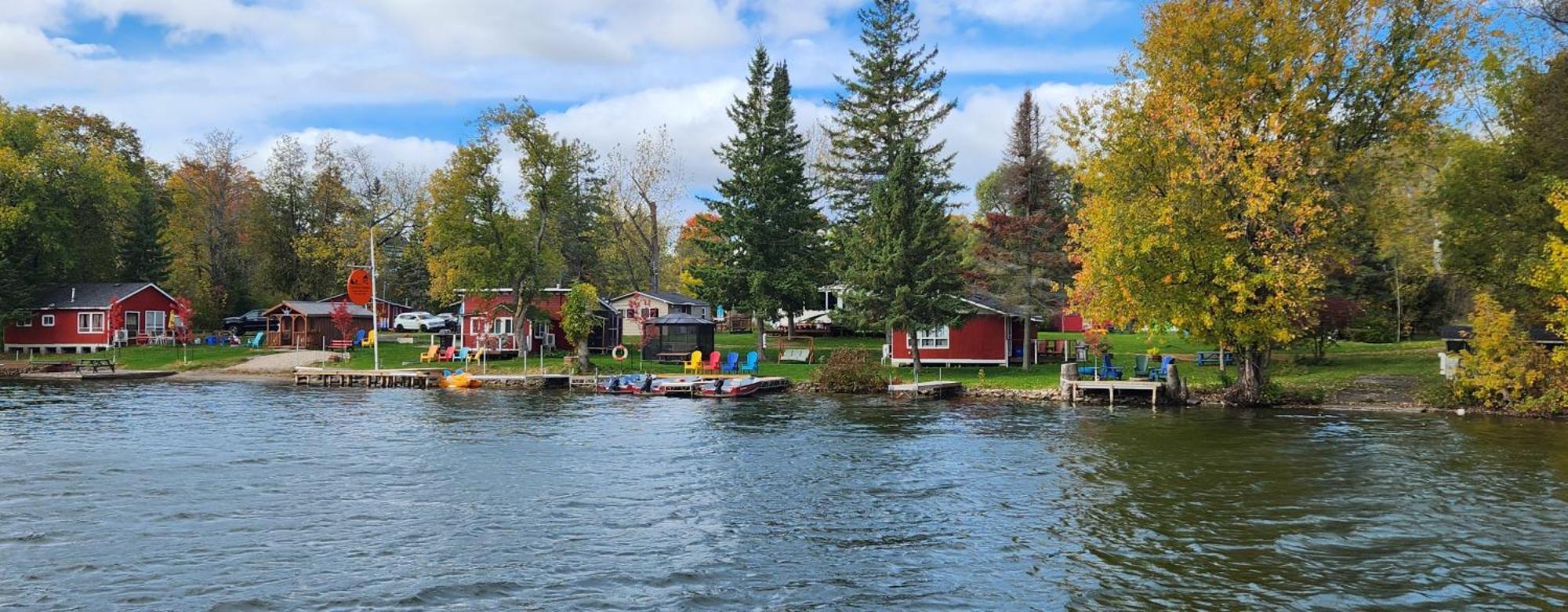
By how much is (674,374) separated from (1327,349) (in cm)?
3024

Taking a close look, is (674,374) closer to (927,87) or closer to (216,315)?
(927,87)

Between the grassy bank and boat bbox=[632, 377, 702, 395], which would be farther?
boat bbox=[632, 377, 702, 395]

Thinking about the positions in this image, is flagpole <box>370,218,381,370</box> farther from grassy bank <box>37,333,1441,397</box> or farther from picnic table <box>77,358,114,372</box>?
picnic table <box>77,358,114,372</box>

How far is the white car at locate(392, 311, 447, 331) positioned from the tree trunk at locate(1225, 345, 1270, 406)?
50500 mm

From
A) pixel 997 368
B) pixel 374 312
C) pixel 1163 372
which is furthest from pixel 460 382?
pixel 1163 372

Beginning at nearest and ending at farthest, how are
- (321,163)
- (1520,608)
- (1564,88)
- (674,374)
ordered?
(1520,608) < (1564,88) < (674,374) < (321,163)

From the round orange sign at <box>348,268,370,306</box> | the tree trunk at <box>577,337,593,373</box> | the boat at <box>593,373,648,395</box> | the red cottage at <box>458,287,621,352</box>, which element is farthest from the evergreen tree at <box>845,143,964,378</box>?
the round orange sign at <box>348,268,370,306</box>

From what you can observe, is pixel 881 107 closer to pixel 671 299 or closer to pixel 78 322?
pixel 671 299

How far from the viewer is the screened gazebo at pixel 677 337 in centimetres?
4700

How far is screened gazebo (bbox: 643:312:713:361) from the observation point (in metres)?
47.0

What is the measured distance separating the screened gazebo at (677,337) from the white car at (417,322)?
2432cm

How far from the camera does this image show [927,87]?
55.7 metres

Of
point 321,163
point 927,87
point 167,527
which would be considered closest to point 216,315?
point 321,163

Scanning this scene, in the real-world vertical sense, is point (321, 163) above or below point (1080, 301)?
above
